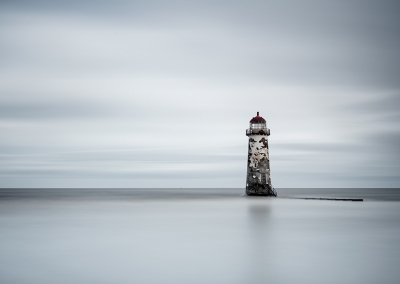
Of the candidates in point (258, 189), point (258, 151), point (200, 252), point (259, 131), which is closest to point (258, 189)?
point (258, 189)

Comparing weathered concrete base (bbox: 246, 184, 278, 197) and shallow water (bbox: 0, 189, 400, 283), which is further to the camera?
weathered concrete base (bbox: 246, 184, 278, 197)

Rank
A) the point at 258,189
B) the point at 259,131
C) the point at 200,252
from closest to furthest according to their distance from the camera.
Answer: the point at 200,252 < the point at 259,131 < the point at 258,189

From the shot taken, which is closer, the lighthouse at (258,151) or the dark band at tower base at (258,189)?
the lighthouse at (258,151)

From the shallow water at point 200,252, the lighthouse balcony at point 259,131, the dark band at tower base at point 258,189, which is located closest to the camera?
the shallow water at point 200,252

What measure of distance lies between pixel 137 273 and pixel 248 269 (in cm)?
229

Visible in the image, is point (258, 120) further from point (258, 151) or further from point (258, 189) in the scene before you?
point (258, 189)

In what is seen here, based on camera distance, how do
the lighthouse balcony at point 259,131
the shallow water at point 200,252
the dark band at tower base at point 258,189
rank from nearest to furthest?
the shallow water at point 200,252
the lighthouse balcony at point 259,131
the dark band at tower base at point 258,189

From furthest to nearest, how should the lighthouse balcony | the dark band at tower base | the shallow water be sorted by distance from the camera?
the dark band at tower base
the lighthouse balcony
the shallow water

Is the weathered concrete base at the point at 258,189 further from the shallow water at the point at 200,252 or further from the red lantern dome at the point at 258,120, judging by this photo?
the shallow water at the point at 200,252

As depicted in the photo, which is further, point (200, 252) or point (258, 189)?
point (258, 189)

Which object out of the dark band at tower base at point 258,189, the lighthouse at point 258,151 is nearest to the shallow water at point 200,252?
the lighthouse at point 258,151

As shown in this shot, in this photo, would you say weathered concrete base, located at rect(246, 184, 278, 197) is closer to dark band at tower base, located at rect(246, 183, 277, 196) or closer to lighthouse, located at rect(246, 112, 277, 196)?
dark band at tower base, located at rect(246, 183, 277, 196)

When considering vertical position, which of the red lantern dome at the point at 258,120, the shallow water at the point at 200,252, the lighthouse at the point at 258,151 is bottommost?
the shallow water at the point at 200,252

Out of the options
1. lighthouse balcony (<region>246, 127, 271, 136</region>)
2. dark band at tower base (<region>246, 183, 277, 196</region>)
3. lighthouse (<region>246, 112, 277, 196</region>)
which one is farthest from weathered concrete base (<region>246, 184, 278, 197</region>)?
lighthouse balcony (<region>246, 127, 271, 136</region>)
